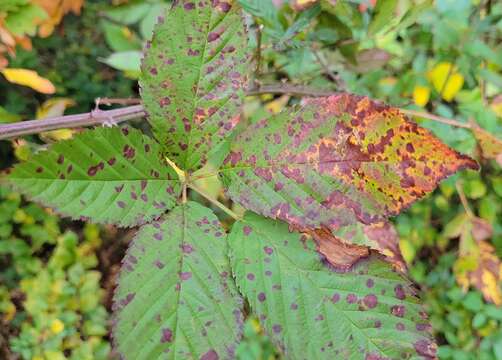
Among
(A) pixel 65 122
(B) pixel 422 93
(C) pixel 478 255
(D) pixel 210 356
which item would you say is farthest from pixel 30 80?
(C) pixel 478 255

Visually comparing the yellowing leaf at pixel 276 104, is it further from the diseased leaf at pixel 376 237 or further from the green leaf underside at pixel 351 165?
the green leaf underside at pixel 351 165

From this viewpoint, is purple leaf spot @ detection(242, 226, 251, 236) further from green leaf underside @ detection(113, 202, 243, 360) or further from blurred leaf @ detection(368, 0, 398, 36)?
blurred leaf @ detection(368, 0, 398, 36)

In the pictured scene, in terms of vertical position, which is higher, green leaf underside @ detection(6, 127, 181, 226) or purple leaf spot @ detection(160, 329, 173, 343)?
green leaf underside @ detection(6, 127, 181, 226)

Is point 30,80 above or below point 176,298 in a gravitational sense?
above

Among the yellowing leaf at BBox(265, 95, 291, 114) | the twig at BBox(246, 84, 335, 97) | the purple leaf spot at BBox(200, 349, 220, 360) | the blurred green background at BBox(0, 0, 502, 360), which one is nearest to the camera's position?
the purple leaf spot at BBox(200, 349, 220, 360)

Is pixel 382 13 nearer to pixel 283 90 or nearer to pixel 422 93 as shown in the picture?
pixel 283 90

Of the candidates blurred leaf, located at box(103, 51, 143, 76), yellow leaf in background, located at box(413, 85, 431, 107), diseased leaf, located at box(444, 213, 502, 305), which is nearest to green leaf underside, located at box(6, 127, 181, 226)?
blurred leaf, located at box(103, 51, 143, 76)

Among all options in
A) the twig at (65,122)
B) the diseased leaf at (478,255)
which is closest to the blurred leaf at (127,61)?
the twig at (65,122)
